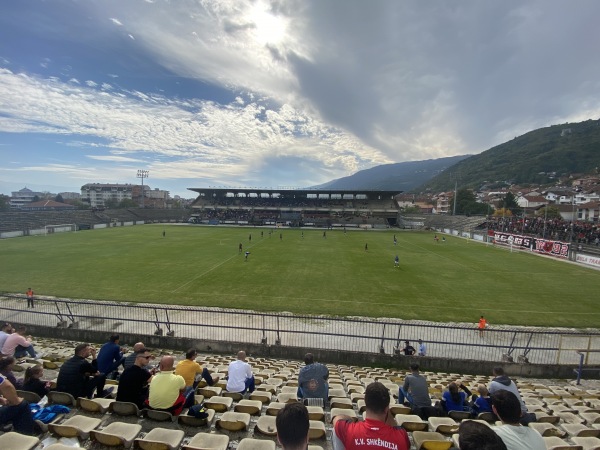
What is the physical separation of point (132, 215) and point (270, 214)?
127 ft

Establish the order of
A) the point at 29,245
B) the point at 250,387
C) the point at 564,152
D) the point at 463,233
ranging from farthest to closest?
the point at 564,152 → the point at 463,233 → the point at 29,245 → the point at 250,387

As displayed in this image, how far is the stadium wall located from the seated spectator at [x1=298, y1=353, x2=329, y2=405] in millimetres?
5395

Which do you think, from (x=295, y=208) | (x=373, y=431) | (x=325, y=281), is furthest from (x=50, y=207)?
(x=373, y=431)

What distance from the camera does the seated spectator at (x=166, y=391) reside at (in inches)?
208

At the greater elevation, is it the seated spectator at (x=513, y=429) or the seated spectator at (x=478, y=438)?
the seated spectator at (x=478, y=438)

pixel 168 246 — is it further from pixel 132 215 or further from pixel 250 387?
pixel 132 215

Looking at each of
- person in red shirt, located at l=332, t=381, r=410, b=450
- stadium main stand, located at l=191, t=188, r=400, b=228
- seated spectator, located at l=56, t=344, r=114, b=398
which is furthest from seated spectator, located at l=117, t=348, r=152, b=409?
stadium main stand, located at l=191, t=188, r=400, b=228

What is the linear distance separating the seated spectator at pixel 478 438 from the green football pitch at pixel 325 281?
15.4 m

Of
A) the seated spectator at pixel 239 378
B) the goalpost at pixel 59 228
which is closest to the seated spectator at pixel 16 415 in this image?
the seated spectator at pixel 239 378

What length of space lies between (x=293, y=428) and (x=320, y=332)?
10.7 meters

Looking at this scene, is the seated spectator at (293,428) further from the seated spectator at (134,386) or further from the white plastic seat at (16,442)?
the seated spectator at (134,386)

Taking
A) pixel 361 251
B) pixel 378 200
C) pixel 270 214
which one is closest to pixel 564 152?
pixel 378 200

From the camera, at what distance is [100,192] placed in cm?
17850

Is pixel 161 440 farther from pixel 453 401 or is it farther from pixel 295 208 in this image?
pixel 295 208
